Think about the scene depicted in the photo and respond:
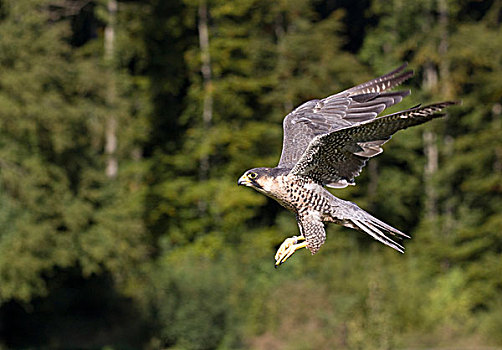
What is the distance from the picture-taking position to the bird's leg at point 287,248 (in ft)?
14.7

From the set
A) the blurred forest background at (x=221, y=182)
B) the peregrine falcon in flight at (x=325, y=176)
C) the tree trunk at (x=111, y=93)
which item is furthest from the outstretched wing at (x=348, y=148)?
the tree trunk at (x=111, y=93)

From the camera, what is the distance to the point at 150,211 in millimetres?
17781

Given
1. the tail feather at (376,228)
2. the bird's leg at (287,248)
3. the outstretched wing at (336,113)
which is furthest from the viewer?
the outstretched wing at (336,113)

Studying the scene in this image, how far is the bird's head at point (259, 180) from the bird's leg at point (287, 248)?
1.07 feet

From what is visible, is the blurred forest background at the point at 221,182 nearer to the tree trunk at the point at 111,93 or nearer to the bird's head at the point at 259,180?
the tree trunk at the point at 111,93

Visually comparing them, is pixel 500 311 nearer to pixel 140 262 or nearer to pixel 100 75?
pixel 140 262

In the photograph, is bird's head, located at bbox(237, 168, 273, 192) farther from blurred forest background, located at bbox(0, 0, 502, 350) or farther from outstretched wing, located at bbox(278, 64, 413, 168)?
blurred forest background, located at bbox(0, 0, 502, 350)

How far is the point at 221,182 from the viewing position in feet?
56.7

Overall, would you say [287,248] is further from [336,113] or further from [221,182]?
[221,182]

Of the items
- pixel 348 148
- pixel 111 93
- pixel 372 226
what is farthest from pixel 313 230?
pixel 111 93

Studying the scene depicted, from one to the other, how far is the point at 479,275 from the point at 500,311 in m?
1.74

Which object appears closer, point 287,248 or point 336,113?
point 287,248

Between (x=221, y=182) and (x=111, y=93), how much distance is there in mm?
2967

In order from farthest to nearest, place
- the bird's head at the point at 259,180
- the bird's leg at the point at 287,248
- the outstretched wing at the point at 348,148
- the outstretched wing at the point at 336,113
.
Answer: the outstretched wing at the point at 336,113 < the bird's head at the point at 259,180 < the bird's leg at the point at 287,248 < the outstretched wing at the point at 348,148
